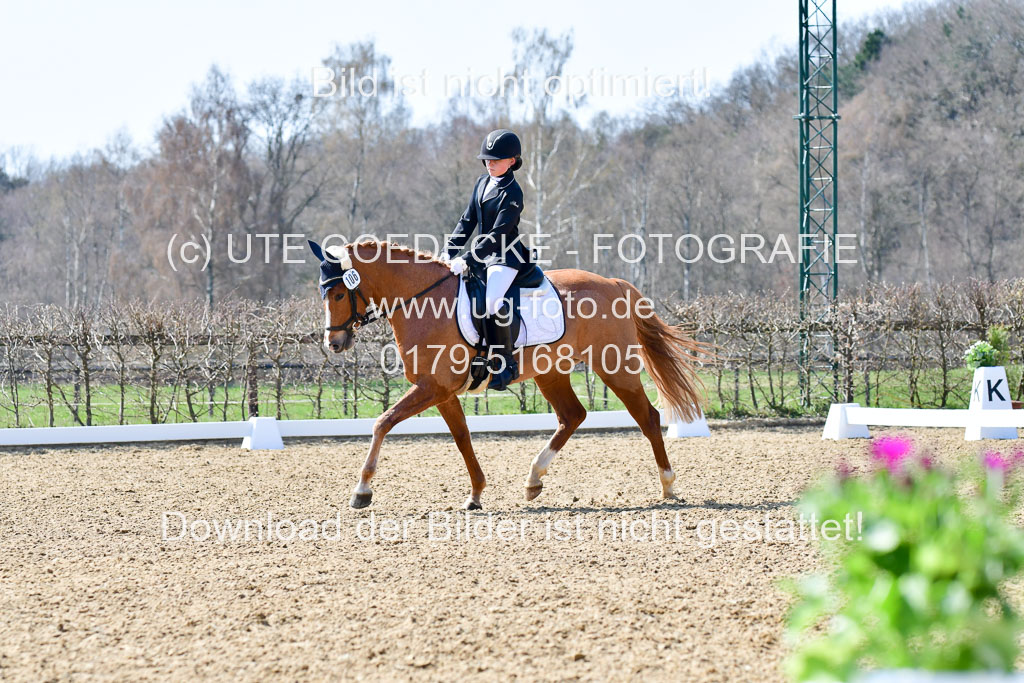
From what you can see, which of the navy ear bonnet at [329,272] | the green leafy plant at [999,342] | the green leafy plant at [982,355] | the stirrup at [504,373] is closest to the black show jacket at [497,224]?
the stirrup at [504,373]

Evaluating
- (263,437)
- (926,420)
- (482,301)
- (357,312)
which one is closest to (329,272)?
(357,312)

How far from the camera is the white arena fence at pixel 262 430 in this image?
10.5 meters

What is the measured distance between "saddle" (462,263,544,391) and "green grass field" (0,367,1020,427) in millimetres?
6475

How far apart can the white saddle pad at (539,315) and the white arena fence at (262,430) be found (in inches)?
160

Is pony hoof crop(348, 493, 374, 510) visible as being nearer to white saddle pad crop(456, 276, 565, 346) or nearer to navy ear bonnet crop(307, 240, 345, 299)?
navy ear bonnet crop(307, 240, 345, 299)

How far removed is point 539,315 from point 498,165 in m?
1.11

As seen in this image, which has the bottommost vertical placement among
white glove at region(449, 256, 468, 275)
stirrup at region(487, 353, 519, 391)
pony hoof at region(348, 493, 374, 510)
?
pony hoof at region(348, 493, 374, 510)

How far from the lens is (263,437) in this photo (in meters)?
10.5

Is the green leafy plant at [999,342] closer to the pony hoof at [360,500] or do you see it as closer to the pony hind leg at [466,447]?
the pony hind leg at [466,447]

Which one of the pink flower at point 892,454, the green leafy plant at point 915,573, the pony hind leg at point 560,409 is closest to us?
the green leafy plant at point 915,573

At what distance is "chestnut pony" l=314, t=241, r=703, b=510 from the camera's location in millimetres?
6293

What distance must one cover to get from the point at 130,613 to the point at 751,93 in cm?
4182

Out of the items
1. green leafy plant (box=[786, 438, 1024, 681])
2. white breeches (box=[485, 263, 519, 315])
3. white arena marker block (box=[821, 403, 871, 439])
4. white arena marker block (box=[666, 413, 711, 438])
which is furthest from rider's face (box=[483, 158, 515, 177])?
white arena marker block (box=[821, 403, 871, 439])

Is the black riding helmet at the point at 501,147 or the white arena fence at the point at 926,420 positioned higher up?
the black riding helmet at the point at 501,147
